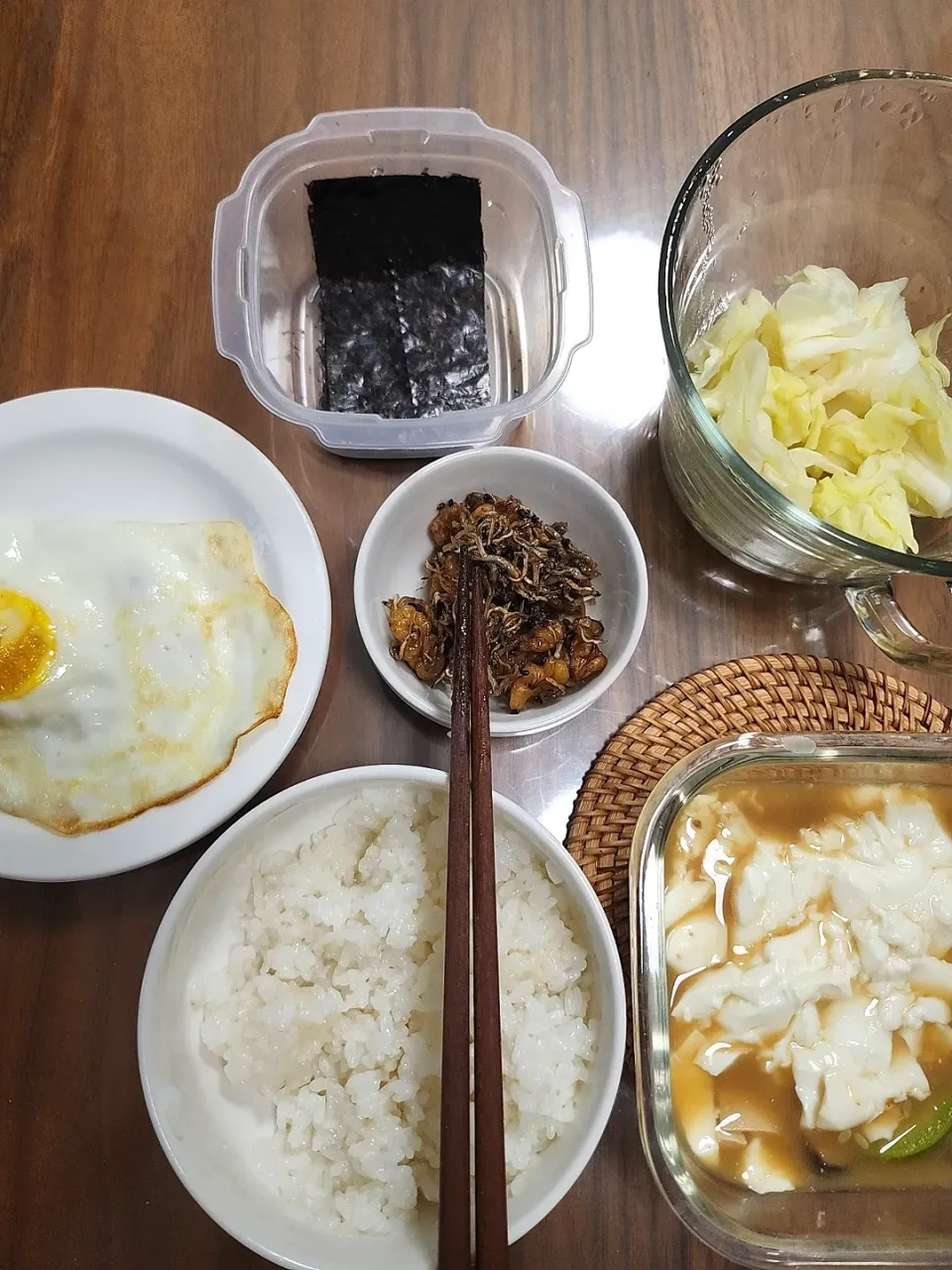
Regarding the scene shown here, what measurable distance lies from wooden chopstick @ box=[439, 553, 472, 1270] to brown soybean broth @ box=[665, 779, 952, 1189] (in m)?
0.30

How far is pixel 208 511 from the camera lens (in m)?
1.34

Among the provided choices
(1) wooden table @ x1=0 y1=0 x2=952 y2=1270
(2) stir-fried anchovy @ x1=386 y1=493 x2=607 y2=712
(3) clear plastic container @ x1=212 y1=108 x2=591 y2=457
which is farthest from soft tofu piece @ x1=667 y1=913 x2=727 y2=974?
(3) clear plastic container @ x1=212 y1=108 x2=591 y2=457

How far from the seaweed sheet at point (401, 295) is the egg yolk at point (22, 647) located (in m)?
0.54

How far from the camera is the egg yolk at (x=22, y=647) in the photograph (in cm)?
120

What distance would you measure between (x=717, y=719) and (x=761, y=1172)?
61 cm

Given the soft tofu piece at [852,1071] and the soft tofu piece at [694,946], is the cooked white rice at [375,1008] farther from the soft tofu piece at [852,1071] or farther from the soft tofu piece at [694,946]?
the soft tofu piece at [852,1071]

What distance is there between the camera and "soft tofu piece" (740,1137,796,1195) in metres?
1.17

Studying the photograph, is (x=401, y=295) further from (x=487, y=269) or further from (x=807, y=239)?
(x=807, y=239)

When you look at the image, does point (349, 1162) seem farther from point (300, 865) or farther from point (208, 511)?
point (208, 511)

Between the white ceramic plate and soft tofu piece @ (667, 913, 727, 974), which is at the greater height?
the white ceramic plate

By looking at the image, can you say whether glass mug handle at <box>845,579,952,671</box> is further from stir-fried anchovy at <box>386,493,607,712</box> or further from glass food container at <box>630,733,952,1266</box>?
stir-fried anchovy at <box>386,493,607,712</box>

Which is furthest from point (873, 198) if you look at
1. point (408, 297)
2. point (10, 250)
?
point (10, 250)

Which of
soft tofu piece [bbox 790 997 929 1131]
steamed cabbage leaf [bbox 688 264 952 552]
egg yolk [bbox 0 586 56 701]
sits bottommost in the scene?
soft tofu piece [bbox 790 997 929 1131]

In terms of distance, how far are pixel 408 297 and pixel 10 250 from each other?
698 mm
